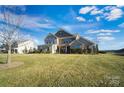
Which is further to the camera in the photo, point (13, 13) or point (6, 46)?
point (6, 46)

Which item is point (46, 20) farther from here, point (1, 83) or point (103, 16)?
point (1, 83)

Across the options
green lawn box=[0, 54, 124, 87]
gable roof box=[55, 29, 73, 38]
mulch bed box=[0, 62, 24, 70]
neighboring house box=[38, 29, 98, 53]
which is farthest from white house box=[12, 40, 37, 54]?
gable roof box=[55, 29, 73, 38]

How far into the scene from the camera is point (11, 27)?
26.7ft

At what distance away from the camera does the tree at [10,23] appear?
7.40 metres

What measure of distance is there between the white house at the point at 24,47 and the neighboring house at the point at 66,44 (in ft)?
1.01

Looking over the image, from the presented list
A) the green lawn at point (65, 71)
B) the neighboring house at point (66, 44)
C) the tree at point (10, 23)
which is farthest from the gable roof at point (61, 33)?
the tree at point (10, 23)

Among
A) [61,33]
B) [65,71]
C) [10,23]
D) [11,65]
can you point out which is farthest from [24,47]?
[65,71]

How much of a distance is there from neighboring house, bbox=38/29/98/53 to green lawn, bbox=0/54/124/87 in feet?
0.78

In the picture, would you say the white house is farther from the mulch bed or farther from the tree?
the mulch bed

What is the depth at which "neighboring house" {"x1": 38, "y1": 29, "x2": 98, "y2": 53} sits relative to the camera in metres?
7.71

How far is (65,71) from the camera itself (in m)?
7.06

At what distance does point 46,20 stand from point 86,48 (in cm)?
185

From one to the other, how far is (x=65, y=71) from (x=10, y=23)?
2.84 metres
